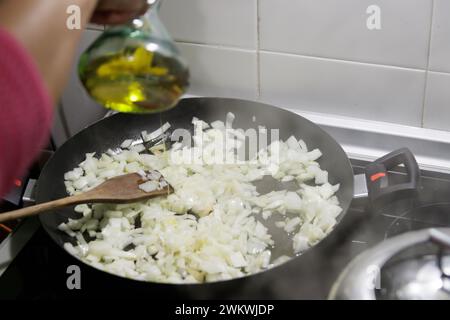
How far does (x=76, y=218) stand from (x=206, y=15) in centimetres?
47

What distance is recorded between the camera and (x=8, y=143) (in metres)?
0.45

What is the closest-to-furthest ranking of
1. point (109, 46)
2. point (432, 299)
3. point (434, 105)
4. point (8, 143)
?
1. point (8, 143)
2. point (109, 46)
3. point (432, 299)
4. point (434, 105)

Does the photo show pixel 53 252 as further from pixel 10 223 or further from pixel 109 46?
pixel 109 46

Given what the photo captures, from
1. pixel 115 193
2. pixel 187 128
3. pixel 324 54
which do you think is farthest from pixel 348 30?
pixel 115 193

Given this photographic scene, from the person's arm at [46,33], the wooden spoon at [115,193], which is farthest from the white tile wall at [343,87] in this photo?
the person's arm at [46,33]

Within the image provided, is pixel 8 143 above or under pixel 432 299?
above

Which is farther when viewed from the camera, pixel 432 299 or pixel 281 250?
pixel 281 250

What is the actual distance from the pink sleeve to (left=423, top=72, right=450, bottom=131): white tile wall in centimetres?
78

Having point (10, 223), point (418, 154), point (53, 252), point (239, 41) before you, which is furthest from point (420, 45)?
point (10, 223)

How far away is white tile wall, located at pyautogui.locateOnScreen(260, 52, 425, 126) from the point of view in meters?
1.06

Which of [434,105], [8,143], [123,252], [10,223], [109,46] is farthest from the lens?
[10,223]

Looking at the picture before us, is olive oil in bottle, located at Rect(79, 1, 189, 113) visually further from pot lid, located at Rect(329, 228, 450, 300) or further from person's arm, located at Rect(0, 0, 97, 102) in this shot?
pot lid, located at Rect(329, 228, 450, 300)

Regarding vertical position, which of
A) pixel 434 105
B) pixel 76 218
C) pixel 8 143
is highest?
pixel 8 143

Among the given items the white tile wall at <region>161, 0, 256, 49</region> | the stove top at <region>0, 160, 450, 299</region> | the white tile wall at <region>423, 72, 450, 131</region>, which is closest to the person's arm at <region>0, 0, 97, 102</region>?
the stove top at <region>0, 160, 450, 299</region>
